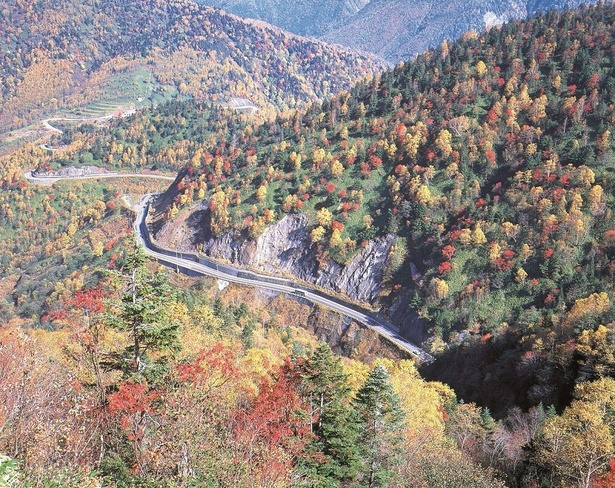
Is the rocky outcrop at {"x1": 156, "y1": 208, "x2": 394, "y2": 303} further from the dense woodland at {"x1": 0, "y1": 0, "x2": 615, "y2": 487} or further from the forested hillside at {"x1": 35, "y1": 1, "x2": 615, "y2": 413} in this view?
the dense woodland at {"x1": 0, "y1": 0, "x2": 615, "y2": 487}

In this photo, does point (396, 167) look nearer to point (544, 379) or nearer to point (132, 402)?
point (544, 379)

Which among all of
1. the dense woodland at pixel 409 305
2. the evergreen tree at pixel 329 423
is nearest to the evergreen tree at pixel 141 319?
the dense woodland at pixel 409 305

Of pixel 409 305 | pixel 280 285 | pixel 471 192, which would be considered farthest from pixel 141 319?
pixel 471 192

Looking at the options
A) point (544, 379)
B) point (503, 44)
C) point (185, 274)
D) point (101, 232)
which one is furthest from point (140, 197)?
point (544, 379)

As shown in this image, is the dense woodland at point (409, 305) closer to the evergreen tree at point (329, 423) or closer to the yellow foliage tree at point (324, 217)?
the evergreen tree at point (329, 423)

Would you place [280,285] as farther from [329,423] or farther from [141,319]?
[141,319]

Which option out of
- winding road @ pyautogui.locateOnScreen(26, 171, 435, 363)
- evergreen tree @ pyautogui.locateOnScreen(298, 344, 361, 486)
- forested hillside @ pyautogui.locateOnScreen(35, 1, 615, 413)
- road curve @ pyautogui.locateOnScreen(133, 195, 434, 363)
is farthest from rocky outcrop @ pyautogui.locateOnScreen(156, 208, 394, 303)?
evergreen tree @ pyautogui.locateOnScreen(298, 344, 361, 486)
